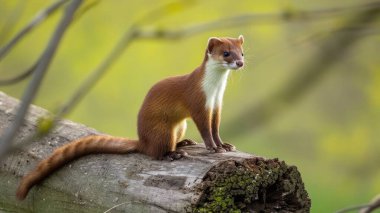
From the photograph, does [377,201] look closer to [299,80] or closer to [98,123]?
[299,80]

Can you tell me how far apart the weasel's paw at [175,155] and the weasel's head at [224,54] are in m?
0.48

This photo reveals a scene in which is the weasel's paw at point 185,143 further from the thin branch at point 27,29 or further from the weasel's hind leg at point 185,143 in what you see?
the thin branch at point 27,29

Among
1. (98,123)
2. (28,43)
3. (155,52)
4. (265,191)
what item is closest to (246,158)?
(265,191)

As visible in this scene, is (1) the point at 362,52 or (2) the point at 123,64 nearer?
(1) the point at 362,52

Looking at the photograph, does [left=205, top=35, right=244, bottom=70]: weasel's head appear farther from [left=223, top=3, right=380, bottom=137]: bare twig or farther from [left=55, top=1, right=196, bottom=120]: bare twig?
[left=55, top=1, right=196, bottom=120]: bare twig

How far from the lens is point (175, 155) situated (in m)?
3.55

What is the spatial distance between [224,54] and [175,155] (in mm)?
551

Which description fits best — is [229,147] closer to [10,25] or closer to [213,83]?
[213,83]

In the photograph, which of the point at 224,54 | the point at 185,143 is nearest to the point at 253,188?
the point at 185,143

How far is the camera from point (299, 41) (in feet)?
5.97

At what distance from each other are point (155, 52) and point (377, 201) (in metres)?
8.60

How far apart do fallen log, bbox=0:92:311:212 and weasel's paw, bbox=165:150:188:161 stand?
0.04m

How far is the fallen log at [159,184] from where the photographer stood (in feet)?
10.5

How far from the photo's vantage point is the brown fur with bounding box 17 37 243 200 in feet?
12.0
